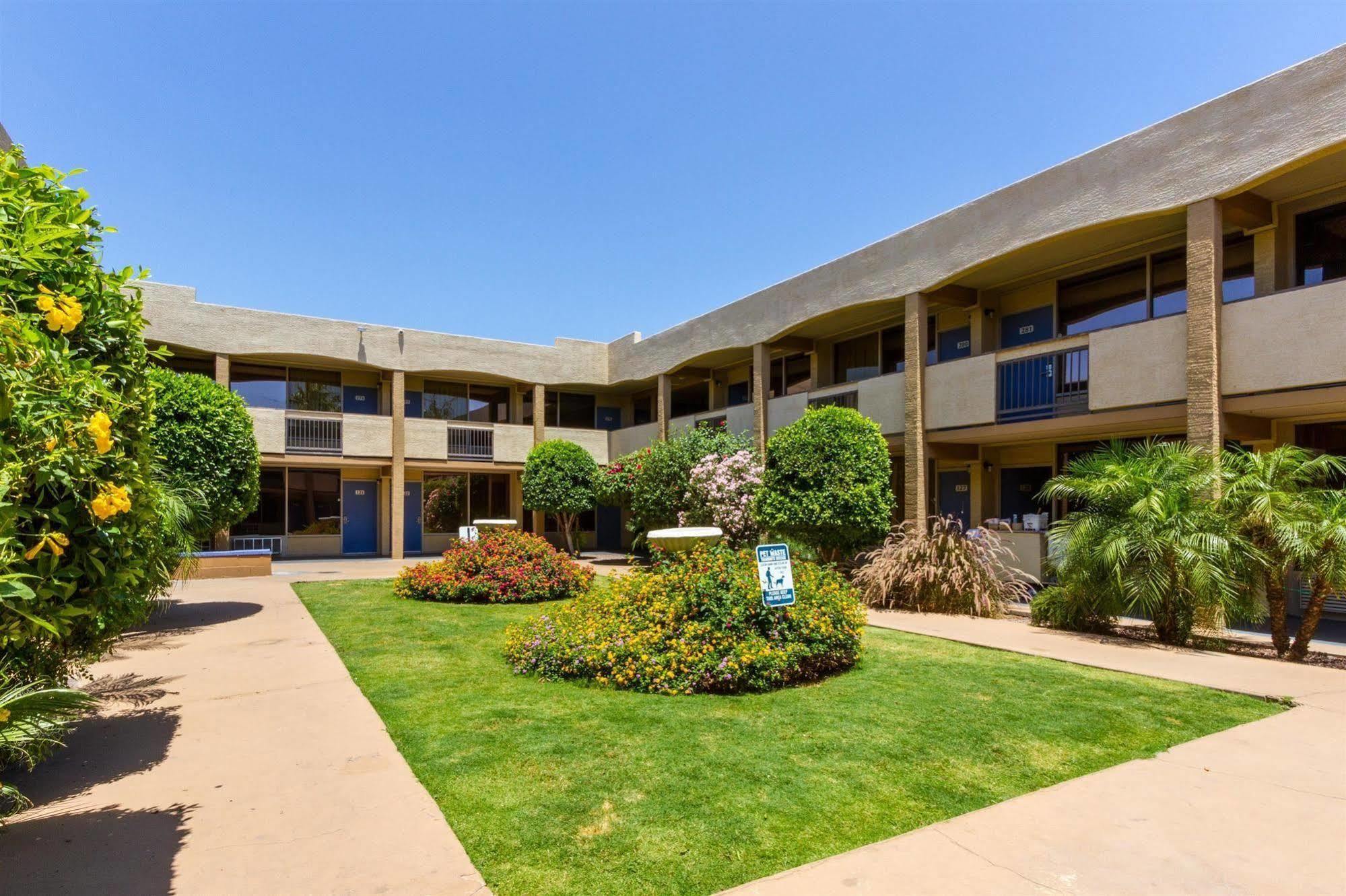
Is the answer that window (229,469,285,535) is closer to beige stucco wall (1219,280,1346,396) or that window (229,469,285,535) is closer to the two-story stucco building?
the two-story stucco building

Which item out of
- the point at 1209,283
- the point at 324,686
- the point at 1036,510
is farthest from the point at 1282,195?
the point at 324,686

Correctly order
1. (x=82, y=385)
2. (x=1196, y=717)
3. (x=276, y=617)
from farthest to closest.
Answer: (x=276, y=617) < (x=1196, y=717) < (x=82, y=385)

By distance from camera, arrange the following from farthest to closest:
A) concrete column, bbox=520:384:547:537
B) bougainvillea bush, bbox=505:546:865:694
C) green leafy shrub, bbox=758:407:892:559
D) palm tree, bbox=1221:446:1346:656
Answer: concrete column, bbox=520:384:547:537, green leafy shrub, bbox=758:407:892:559, palm tree, bbox=1221:446:1346:656, bougainvillea bush, bbox=505:546:865:694

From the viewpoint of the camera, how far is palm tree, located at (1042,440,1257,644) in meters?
8.60

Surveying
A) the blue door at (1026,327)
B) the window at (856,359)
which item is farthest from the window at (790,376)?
the blue door at (1026,327)

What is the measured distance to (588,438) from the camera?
88.1 ft

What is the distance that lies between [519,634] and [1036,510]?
12306 mm

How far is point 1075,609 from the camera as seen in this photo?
10.5 m

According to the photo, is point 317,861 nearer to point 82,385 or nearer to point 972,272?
point 82,385

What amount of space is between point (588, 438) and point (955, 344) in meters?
13.9

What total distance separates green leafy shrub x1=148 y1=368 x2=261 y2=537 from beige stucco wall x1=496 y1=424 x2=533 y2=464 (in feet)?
40.8

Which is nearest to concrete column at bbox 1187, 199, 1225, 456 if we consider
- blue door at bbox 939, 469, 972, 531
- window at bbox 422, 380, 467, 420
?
blue door at bbox 939, 469, 972, 531

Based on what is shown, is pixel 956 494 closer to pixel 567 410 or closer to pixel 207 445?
pixel 207 445

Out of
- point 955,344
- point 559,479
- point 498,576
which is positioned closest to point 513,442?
point 559,479
